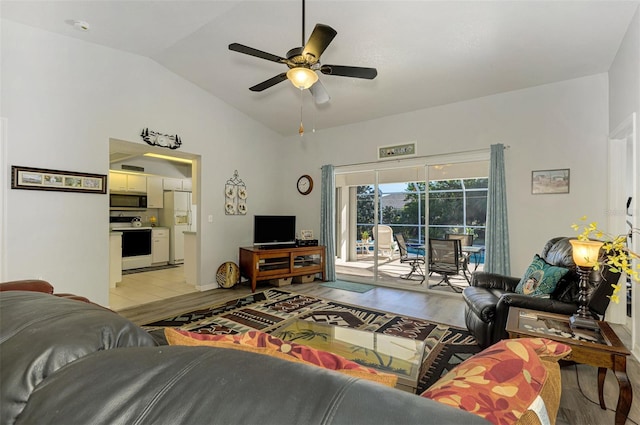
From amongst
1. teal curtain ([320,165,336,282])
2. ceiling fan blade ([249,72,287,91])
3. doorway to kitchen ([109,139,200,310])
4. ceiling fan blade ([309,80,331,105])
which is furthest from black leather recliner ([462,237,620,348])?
doorway to kitchen ([109,139,200,310])

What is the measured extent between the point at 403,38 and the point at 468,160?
6.84 feet

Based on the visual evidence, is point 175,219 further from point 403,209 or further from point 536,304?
point 536,304

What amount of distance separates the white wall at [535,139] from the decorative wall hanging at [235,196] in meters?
2.96

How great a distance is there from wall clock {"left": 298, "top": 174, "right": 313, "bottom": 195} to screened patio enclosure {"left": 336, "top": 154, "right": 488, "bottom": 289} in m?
0.58

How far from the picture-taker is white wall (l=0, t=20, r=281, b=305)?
3.10 meters

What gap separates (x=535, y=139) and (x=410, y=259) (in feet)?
8.50

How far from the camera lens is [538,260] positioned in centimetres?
282

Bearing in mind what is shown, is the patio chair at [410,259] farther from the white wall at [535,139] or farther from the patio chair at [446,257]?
the white wall at [535,139]

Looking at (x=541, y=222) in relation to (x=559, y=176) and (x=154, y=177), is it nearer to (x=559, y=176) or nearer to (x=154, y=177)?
(x=559, y=176)

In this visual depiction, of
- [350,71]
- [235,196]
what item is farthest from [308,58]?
[235,196]

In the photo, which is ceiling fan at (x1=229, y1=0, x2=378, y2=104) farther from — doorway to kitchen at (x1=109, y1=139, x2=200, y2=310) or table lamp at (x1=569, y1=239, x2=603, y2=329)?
doorway to kitchen at (x1=109, y1=139, x2=200, y2=310)

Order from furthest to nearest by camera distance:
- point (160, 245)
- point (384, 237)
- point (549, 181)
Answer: point (160, 245)
point (384, 237)
point (549, 181)

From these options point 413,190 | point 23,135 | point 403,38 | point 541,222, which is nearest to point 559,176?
point 541,222

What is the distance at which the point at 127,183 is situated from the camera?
6633 mm
